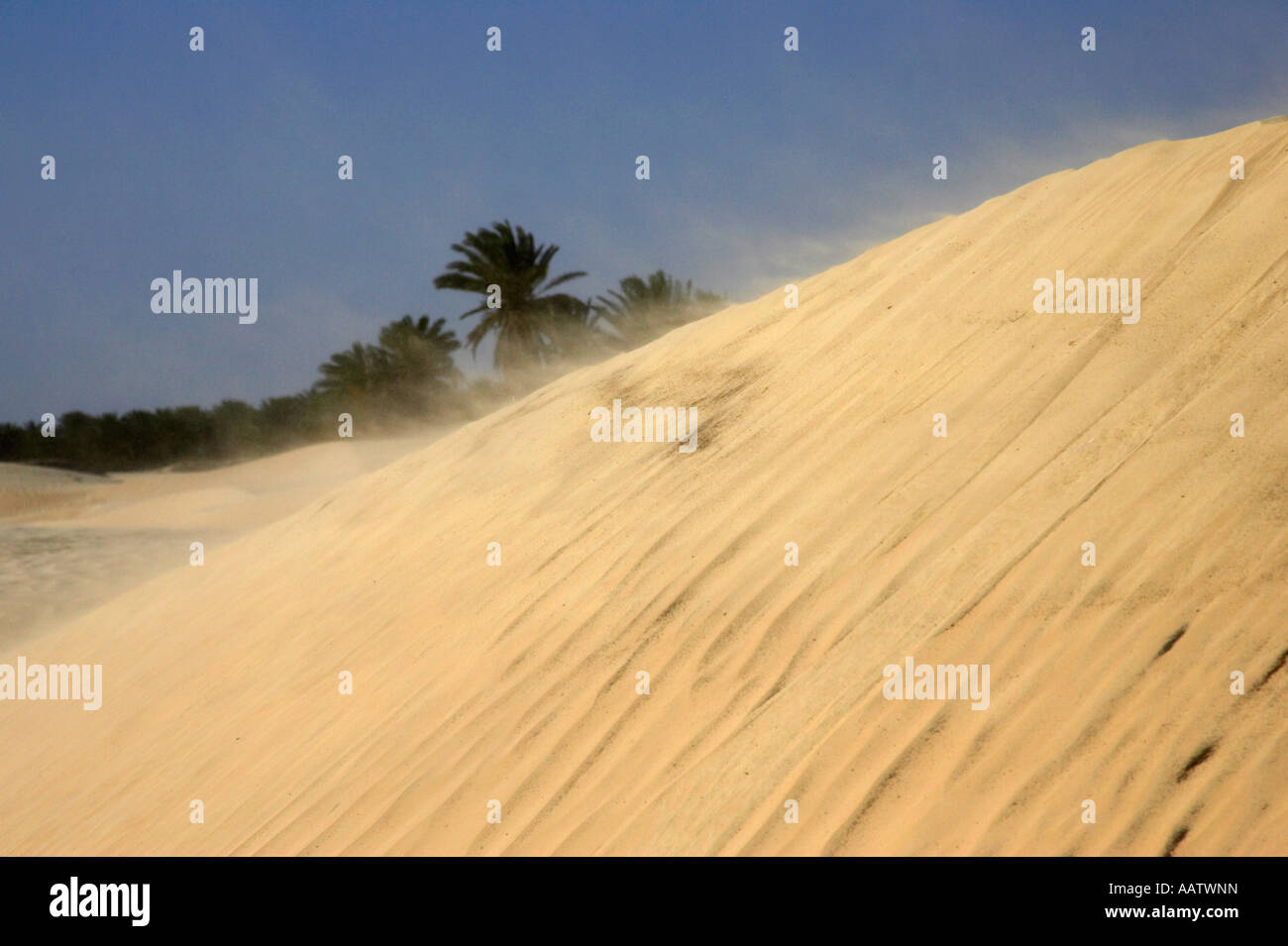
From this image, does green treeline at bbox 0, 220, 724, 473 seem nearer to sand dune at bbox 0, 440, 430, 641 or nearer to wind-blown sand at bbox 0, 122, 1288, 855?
sand dune at bbox 0, 440, 430, 641

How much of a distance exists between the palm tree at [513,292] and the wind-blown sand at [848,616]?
75.5ft

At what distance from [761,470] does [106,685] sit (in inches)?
213

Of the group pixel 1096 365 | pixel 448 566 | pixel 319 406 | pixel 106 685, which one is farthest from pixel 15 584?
pixel 319 406

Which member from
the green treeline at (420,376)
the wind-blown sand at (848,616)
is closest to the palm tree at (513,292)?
the green treeline at (420,376)

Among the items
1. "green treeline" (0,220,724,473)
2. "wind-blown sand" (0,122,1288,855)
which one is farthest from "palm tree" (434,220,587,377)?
"wind-blown sand" (0,122,1288,855)

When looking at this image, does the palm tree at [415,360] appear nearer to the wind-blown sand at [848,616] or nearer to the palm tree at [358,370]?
the palm tree at [358,370]

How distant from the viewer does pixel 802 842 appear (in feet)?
9.93

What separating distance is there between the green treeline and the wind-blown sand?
20143 millimetres

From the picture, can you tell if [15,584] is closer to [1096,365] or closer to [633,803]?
[633,803]

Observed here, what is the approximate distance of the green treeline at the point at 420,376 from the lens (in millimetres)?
29500

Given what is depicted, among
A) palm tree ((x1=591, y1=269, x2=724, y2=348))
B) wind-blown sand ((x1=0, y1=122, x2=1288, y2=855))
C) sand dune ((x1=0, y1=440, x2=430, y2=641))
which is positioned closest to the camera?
wind-blown sand ((x1=0, y1=122, x2=1288, y2=855))

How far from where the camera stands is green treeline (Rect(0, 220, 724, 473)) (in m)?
29.5

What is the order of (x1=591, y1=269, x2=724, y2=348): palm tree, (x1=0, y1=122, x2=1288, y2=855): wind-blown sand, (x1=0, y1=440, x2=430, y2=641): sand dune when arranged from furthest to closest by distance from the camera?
(x1=591, y1=269, x2=724, y2=348): palm tree < (x1=0, y1=440, x2=430, y2=641): sand dune < (x1=0, y1=122, x2=1288, y2=855): wind-blown sand

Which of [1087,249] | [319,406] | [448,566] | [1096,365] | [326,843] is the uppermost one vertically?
[319,406]
